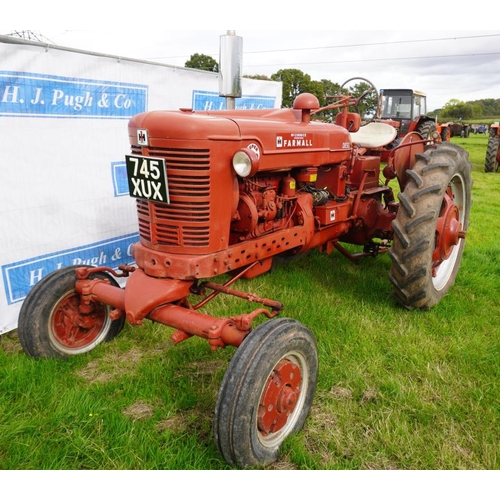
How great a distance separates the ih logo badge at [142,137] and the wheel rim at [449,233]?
101 inches

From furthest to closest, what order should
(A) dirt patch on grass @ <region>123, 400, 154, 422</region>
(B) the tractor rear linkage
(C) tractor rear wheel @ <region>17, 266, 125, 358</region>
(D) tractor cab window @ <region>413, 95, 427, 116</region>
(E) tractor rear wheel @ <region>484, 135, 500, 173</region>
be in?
1. (D) tractor cab window @ <region>413, 95, 427, 116</region>
2. (E) tractor rear wheel @ <region>484, 135, 500, 173</region>
3. (C) tractor rear wheel @ <region>17, 266, 125, 358</region>
4. (A) dirt patch on grass @ <region>123, 400, 154, 422</region>
5. (B) the tractor rear linkage

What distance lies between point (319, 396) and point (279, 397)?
58cm

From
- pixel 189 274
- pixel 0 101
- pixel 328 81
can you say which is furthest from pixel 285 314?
pixel 328 81

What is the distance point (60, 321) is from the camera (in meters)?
3.14

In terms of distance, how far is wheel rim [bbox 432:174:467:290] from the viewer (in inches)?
A: 152

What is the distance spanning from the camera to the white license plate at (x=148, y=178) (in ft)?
8.12

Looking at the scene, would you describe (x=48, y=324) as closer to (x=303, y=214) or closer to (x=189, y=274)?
(x=189, y=274)

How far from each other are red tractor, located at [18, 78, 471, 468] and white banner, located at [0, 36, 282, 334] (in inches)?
36.7

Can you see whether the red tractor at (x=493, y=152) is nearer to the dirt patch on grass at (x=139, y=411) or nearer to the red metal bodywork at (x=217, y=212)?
the red metal bodywork at (x=217, y=212)

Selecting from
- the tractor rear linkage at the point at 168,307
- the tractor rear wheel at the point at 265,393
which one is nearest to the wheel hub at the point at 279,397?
the tractor rear wheel at the point at 265,393

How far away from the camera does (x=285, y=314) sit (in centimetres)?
384

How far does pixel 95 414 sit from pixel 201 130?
171cm

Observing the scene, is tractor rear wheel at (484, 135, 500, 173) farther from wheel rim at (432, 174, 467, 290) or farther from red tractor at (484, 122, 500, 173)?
wheel rim at (432, 174, 467, 290)

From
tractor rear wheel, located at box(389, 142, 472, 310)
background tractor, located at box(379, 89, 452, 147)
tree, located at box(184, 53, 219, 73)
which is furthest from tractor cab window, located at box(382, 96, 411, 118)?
tree, located at box(184, 53, 219, 73)
